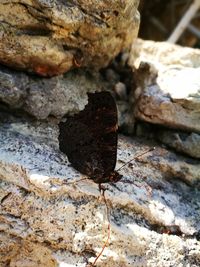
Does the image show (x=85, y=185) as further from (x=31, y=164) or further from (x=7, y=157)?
(x=7, y=157)

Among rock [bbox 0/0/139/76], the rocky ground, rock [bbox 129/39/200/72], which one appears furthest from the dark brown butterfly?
rock [bbox 129/39/200/72]

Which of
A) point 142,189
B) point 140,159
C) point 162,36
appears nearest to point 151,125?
point 140,159

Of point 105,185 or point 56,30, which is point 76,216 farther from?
point 56,30

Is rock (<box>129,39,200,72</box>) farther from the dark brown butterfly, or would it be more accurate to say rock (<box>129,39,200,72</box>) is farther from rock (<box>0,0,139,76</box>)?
the dark brown butterfly

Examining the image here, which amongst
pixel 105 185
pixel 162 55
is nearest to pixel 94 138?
pixel 105 185

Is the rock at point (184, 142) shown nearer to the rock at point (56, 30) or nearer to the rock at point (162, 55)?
the rock at point (162, 55)

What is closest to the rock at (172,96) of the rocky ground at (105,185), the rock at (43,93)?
the rocky ground at (105,185)
